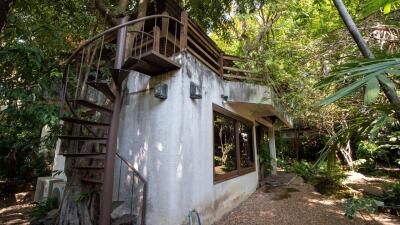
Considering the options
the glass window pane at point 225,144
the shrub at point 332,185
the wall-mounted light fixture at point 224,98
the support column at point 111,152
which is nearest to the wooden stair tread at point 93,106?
the support column at point 111,152

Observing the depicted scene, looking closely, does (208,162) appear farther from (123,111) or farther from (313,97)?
(313,97)

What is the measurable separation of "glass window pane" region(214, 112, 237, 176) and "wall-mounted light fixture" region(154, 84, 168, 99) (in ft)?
6.91

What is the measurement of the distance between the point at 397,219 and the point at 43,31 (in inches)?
324

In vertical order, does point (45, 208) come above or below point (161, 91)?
below

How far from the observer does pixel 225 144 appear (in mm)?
7066

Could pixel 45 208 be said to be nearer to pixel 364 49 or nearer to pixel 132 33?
pixel 132 33

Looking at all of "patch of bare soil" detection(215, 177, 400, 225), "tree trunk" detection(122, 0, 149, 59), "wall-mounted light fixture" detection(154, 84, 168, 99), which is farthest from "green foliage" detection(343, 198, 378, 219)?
"tree trunk" detection(122, 0, 149, 59)

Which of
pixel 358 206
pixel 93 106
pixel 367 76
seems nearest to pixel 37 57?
pixel 93 106

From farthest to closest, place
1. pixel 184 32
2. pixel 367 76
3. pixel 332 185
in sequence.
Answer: pixel 332 185 < pixel 184 32 < pixel 367 76

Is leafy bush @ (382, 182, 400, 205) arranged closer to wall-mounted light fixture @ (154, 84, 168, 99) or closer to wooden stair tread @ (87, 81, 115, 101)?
wall-mounted light fixture @ (154, 84, 168, 99)

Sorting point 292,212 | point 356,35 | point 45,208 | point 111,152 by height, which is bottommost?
point 292,212

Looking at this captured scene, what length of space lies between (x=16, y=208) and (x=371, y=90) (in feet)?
31.5

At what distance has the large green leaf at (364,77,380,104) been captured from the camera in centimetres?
89

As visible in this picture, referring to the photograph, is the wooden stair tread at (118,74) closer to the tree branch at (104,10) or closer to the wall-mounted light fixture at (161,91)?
the wall-mounted light fixture at (161,91)
